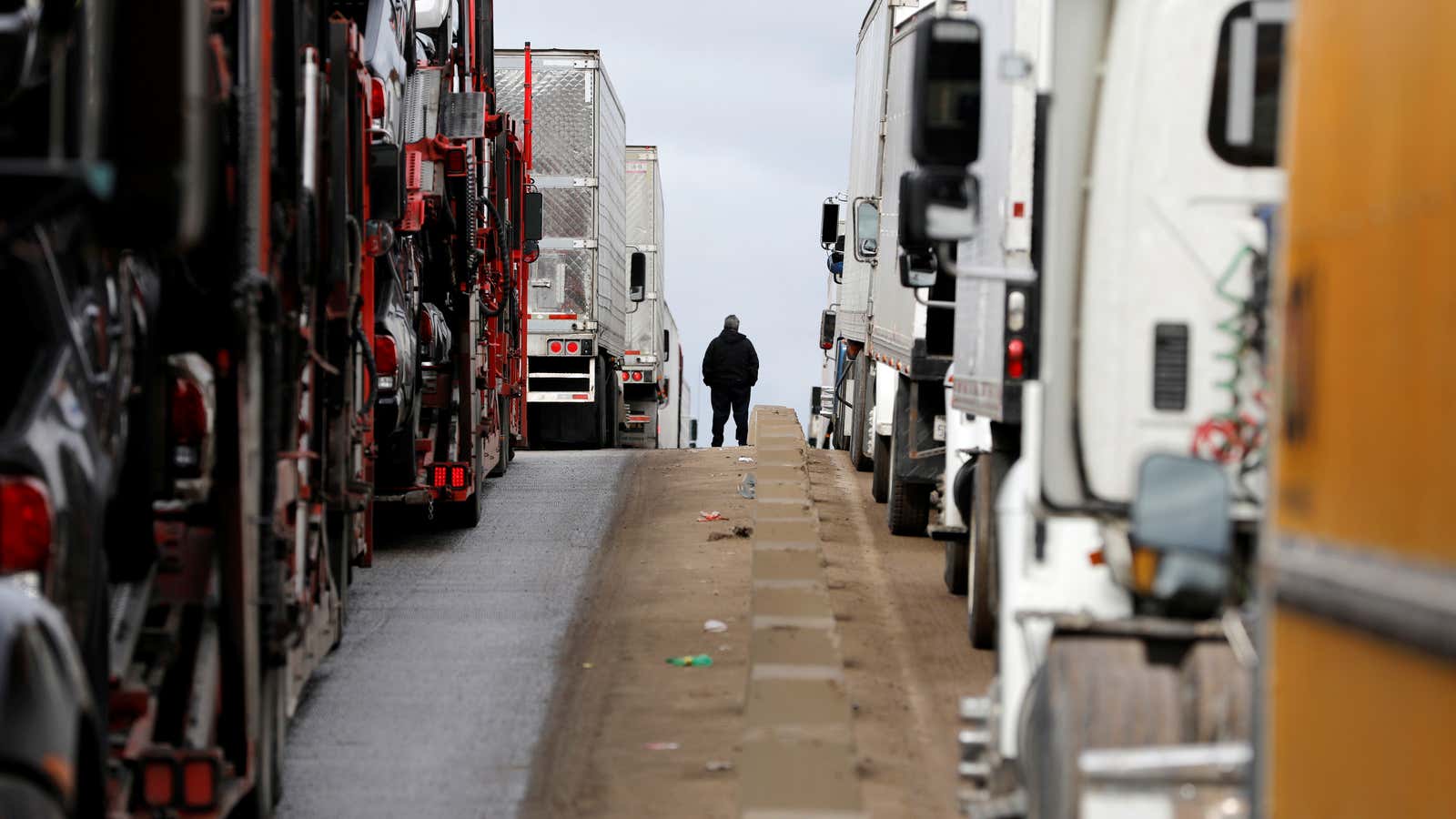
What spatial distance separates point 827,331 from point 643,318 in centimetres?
327

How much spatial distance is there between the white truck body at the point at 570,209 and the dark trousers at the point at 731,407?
246cm

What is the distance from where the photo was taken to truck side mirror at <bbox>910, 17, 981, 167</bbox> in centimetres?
499

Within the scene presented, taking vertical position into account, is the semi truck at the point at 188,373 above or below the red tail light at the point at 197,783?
above

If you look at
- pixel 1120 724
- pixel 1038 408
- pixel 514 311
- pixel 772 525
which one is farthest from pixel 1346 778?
pixel 514 311

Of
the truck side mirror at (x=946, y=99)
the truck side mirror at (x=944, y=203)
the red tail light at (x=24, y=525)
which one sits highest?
the truck side mirror at (x=946, y=99)

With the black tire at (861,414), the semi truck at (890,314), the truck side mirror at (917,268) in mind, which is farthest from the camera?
the black tire at (861,414)

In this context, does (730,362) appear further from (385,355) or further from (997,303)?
(997,303)

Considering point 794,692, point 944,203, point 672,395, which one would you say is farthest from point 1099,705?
point 672,395

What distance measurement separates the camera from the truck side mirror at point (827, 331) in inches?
1053

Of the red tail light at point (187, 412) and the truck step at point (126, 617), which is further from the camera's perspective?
the red tail light at point (187, 412)

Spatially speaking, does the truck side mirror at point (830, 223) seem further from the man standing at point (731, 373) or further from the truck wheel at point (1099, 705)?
the truck wheel at point (1099, 705)

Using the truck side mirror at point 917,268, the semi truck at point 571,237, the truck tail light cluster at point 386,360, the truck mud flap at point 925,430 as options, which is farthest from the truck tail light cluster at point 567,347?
the truck side mirror at point 917,268

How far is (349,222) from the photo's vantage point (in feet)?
25.8

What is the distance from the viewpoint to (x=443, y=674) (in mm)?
8977
